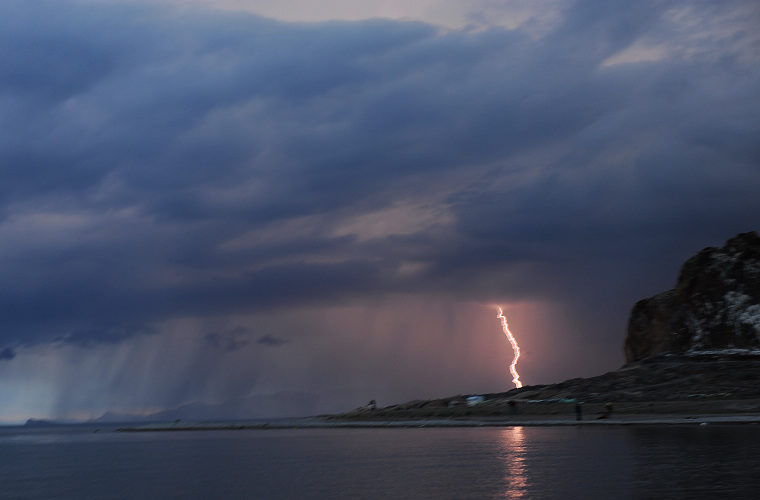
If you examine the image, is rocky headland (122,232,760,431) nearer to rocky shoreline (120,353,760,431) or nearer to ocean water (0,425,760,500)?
rocky shoreline (120,353,760,431)

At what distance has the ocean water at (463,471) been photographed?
38.2 metres

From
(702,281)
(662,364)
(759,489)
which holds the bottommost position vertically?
(759,489)

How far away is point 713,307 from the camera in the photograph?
525ft

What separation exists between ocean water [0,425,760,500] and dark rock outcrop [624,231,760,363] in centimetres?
8378

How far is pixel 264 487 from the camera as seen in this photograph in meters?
48.5

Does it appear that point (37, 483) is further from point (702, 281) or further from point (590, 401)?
point (702, 281)

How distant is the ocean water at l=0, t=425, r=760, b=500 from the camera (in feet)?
125

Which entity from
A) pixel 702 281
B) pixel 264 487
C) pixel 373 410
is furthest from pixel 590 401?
pixel 264 487

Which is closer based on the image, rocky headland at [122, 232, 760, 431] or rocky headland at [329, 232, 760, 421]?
rocky headland at [122, 232, 760, 431]

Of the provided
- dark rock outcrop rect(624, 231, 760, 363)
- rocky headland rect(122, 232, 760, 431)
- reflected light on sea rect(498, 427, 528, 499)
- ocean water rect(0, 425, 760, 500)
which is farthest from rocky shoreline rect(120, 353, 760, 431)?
reflected light on sea rect(498, 427, 528, 499)

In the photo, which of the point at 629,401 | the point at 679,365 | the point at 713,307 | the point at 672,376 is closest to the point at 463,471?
the point at 629,401

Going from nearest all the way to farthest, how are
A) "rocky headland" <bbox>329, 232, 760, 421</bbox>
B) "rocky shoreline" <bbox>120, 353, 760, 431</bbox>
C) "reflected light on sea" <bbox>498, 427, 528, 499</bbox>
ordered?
"reflected light on sea" <bbox>498, 427, 528, 499</bbox> → "rocky shoreline" <bbox>120, 353, 760, 431</bbox> → "rocky headland" <bbox>329, 232, 760, 421</bbox>

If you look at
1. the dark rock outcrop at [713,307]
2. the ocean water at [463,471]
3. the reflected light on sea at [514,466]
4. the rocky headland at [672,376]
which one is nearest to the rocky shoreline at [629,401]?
the rocky headland at [672,376]

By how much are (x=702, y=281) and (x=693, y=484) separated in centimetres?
14181
